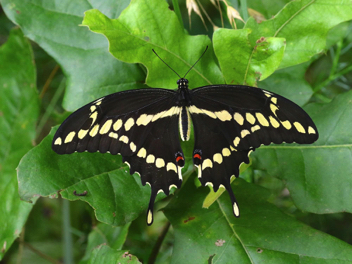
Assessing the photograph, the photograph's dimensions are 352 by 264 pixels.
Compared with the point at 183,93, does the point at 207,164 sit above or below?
below

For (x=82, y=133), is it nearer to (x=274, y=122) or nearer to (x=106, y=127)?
(x=106, y=127)

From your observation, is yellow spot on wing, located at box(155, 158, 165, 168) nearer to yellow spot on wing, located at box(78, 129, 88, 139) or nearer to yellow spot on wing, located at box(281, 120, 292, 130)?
yellow spot on wing, located at box(78, 129, 88, 139)

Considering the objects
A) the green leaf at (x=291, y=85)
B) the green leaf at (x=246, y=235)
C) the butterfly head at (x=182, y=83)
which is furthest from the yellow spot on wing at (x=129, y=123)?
the green leaf at (x=291, y=85)

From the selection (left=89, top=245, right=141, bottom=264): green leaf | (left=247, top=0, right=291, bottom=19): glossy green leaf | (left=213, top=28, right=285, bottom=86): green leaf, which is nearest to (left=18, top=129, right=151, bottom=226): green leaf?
(left=89, top=245, right=141, bottom=264): green leaf

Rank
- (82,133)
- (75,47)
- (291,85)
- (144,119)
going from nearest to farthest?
(82,133) → (144,119) → (75,47) → (291,85)

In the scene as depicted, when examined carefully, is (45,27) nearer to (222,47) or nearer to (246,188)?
(222,47)

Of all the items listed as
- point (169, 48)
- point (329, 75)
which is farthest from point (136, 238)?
point (329, 75)

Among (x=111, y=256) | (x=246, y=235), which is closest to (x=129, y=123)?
(x=111, y=256)
